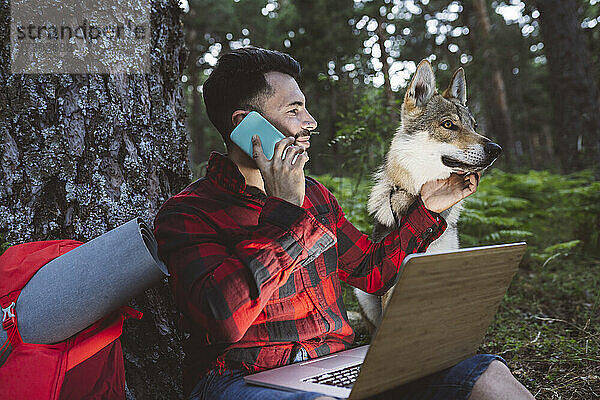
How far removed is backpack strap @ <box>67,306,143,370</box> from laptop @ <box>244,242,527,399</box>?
0.55 m

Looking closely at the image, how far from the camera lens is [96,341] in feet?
5.63

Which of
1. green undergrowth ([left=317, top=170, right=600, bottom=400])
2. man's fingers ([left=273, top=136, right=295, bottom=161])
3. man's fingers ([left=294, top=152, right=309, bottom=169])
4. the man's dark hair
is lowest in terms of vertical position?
green undergrowth ([left=317, top=170, right=600, bottom=400])

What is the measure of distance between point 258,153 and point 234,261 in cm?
46

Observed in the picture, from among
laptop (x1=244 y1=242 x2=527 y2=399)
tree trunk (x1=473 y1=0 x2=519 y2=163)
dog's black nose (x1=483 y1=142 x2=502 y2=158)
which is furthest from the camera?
tree trunk (x1=473 y1=0 x2=519 y2=163)

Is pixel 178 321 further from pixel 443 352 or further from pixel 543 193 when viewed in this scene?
pixel 543 193

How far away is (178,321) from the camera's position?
7.92ft

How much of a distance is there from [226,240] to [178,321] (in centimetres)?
78

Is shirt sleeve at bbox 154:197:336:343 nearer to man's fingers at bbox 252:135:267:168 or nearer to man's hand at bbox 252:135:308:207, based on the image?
man's hand at bbox 252:135:308:207

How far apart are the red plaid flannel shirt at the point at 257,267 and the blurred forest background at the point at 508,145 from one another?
3.48ft

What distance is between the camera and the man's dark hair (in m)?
2.15

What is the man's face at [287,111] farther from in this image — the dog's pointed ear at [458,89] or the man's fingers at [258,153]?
the dog's pointed ear at [458,89]

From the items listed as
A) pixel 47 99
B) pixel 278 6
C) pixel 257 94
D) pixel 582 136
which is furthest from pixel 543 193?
pixel 278 6

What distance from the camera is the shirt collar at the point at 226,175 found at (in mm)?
2041

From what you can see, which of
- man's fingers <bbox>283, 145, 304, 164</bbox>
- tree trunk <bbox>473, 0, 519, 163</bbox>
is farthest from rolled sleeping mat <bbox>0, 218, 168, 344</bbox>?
tree trunk <bbox>473, 0, 519, 163</bbox>
